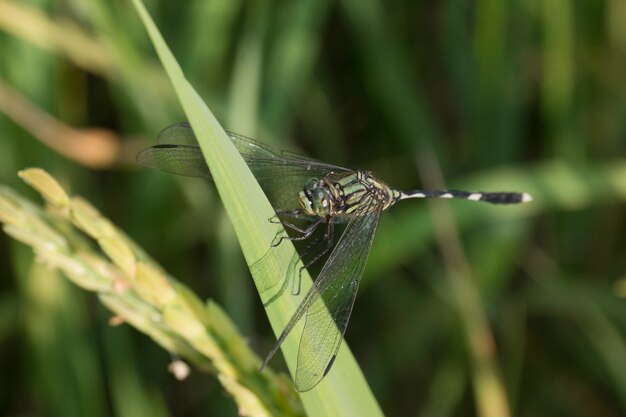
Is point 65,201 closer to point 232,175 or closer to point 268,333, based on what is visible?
point 232,175

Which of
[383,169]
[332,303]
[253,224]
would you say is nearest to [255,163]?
[332,303]

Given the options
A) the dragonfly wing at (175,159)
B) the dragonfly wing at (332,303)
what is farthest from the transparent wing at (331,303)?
the dragonfly wing at (175,159)

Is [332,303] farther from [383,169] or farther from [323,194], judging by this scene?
[383,169]

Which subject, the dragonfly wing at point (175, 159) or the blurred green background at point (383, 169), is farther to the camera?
the blurred green background at point (383, 169)

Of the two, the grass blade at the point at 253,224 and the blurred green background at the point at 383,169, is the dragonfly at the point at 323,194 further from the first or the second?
the blurred green background at the point at 383,169

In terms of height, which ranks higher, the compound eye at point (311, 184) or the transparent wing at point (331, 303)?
the compound eye at point (311, 184)

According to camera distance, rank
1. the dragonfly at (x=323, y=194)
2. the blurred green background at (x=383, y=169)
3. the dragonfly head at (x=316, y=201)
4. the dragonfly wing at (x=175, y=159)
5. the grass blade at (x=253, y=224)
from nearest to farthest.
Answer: the grass blade at (x=253, y=224), the dragonfly at (x=323, y=194), the dragonfly wing at (x=175, y=159), the dragonfly head at (x=316, y=201), the blurred green background at (x=383, y=169)

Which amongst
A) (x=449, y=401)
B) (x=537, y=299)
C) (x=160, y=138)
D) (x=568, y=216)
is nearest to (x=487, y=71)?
(x=568, y=216)
